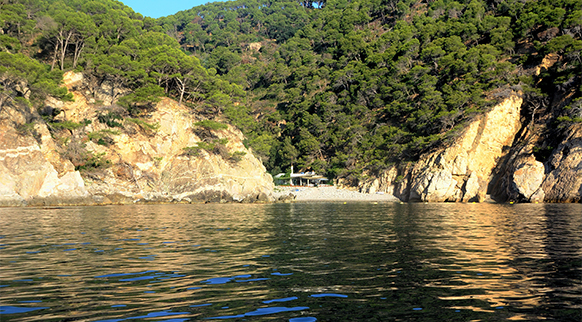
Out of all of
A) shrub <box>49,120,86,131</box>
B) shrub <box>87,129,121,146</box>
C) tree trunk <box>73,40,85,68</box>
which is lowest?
shrub <box>87,129,121,146</box>

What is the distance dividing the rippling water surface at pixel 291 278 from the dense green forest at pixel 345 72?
130 ft

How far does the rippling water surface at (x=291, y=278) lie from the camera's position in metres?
6.29

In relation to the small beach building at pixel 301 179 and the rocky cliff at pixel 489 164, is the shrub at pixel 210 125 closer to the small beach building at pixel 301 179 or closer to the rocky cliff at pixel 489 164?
the small beach building at pixel 301 179

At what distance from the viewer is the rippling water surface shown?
20.6ft

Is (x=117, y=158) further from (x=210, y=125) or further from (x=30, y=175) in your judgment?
(x=210, y=125)

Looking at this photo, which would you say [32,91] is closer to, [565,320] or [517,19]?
[565,320]

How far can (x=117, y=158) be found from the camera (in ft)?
167

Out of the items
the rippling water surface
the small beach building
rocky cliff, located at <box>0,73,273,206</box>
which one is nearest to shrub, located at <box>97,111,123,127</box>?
rocky cliff, located at <box>0,73,273,206</box>

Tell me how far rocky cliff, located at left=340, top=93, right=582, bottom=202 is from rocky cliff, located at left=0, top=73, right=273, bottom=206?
23.7 m

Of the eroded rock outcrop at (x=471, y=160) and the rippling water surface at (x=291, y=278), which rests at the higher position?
the eroded rock outcrop at (x=471, y=160)

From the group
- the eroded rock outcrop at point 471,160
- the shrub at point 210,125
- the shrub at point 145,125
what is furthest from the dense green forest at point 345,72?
the shrub at point 210,125

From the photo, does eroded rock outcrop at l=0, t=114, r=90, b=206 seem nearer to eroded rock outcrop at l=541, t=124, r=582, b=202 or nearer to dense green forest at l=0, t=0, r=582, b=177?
dense green forest at l=0, t=0, r=582, b=177

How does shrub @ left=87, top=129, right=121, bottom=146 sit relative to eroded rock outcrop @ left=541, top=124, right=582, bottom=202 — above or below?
above

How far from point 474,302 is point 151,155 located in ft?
171
